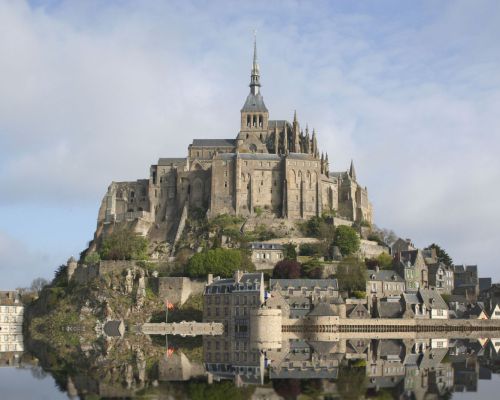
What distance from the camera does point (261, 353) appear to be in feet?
174

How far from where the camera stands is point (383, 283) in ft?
286

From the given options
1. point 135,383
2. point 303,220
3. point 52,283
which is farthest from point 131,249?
point 135,383

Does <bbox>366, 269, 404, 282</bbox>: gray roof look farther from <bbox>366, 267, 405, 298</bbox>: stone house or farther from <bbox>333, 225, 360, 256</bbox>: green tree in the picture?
<bbox>333, 225, 360, 256</bbox>: green tree

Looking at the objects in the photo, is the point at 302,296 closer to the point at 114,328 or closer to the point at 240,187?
the point at 114,328

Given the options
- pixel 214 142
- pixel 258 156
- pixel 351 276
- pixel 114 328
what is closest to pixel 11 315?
pixel 114 328

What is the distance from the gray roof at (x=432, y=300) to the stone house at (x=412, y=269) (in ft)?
18.3

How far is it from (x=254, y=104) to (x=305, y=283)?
147 feet

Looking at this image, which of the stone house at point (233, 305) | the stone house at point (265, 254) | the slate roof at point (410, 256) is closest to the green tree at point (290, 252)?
the stone house at point (265, 254)

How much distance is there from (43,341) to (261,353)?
25.9m

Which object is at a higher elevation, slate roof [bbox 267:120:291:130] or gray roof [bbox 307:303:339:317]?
slate roof [bbox 267:120:291:130]

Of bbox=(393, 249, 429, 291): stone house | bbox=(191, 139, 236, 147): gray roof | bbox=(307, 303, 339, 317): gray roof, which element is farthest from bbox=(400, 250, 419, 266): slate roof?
bbox=(191, 139, 236, 147): gray roof

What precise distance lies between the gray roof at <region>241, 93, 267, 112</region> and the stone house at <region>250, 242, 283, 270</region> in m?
31.0

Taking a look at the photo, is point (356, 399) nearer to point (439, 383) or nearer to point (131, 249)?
point (439, 383)

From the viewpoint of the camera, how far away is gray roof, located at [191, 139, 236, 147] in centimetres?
11581
